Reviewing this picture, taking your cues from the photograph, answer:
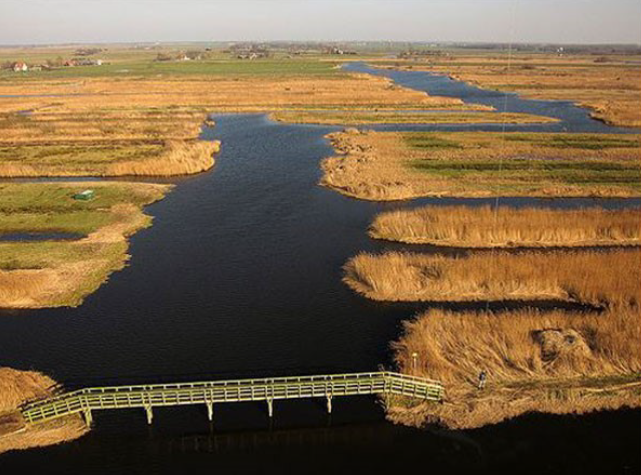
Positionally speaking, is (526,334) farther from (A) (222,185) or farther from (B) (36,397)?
(A) (222,185)

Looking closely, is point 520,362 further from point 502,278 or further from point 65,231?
point 65,231

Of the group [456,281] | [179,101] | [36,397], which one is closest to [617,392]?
[456,281]

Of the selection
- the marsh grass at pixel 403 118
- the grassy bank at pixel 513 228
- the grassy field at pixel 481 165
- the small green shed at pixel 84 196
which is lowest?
the grassy bank at pixel 513 228

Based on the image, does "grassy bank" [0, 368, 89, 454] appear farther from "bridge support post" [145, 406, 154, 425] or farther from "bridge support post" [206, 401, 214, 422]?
"bridge support post" [206, 401, 214, 422]

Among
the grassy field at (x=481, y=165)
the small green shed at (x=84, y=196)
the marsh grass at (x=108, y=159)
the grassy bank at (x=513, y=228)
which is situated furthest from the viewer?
the marsh grass at (x=108, y=159)

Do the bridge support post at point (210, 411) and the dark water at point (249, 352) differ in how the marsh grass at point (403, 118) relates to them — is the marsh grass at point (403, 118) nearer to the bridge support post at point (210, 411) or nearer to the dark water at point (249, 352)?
the dark water at point (249, 352)

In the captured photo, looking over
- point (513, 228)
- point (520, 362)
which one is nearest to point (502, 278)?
point (513, 228)

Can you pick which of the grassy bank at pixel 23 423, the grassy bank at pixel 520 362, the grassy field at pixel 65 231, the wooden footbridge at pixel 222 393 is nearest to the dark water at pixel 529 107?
the grassy field at pixel 65 231

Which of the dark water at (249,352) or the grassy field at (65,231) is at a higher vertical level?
the grassy field at (65,231)
